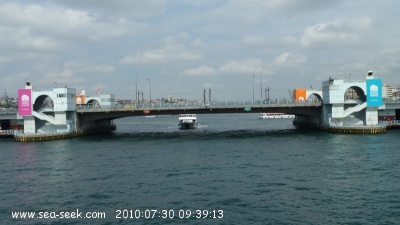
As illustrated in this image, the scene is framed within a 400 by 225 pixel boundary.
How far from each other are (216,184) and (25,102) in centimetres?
6221

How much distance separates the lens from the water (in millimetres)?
25812

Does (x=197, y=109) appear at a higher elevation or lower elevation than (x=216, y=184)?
higher

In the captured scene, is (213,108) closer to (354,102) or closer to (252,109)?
(252,109)

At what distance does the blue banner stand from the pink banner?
2864 inches

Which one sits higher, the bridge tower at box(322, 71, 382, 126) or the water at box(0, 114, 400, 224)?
the bridge tower at box(322, 71, 382, 126)

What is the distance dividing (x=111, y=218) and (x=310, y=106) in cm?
7088

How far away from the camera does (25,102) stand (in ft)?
269

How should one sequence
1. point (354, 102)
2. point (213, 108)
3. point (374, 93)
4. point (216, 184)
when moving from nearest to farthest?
1. point (216, 184)
2. point (374, 93)
3. point (354, 102)
4. point (213, 108)

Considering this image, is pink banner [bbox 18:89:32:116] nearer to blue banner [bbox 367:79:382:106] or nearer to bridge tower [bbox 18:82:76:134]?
bridge tower [bbox 18:82:76:134]

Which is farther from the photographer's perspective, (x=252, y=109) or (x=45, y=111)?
(x=252, y=109)

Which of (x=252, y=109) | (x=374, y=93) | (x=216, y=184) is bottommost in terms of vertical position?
(x=216, y=184)

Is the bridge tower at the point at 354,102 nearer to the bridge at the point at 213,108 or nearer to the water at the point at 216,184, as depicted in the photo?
the bridge at the point at 213,108

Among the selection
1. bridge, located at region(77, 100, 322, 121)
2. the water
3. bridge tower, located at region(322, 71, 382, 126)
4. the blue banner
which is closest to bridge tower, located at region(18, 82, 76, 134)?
bridge, located at region(77, 100, 322, 121)

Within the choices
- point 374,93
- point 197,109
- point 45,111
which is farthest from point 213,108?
point 45,111
